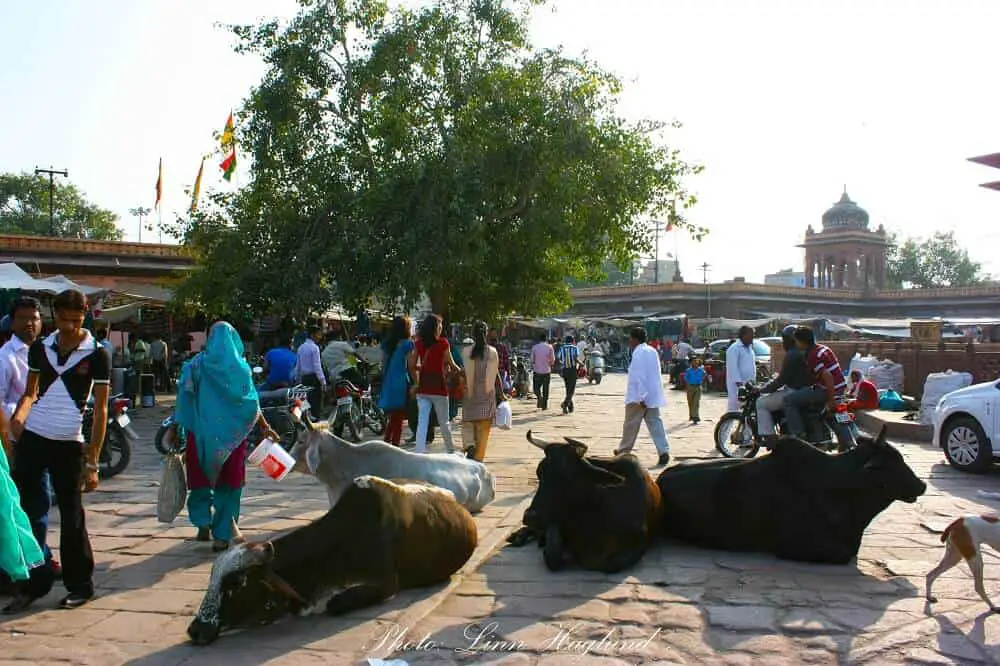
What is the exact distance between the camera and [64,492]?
14.8 ft

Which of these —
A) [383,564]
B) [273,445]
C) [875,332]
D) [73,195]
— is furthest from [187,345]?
[73,195]

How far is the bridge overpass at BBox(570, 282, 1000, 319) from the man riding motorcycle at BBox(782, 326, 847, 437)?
37878 mm

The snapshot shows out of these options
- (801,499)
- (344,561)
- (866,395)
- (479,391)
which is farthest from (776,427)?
(344,561)

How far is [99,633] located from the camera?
416 centimetres

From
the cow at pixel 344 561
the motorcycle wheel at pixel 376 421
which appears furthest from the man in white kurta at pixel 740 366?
the cow at pixel 344 561

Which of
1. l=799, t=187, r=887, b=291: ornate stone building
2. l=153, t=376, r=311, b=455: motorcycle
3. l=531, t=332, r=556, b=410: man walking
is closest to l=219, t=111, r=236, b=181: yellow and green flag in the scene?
l=531, t=332, r=556, b=410: man walking

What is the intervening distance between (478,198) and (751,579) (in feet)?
37.1

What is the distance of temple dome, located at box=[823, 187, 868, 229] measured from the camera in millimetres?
61281

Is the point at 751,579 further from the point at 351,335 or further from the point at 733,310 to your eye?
the point at 733,310

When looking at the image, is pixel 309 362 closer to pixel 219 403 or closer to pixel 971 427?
pixel 219 403

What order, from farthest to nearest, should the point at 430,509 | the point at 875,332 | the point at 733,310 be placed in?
the point at 733,310
the point at 875,332
the point at 430,509

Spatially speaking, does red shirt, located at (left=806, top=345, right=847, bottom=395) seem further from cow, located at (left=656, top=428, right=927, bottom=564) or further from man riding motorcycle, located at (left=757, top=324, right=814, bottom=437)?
cow, located at (left=656, top=428, right=927, bottom=564)

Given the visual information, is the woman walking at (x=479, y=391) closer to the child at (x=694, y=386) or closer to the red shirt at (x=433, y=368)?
the red shirt at (x=433, y=368)

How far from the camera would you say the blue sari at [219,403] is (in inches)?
219
